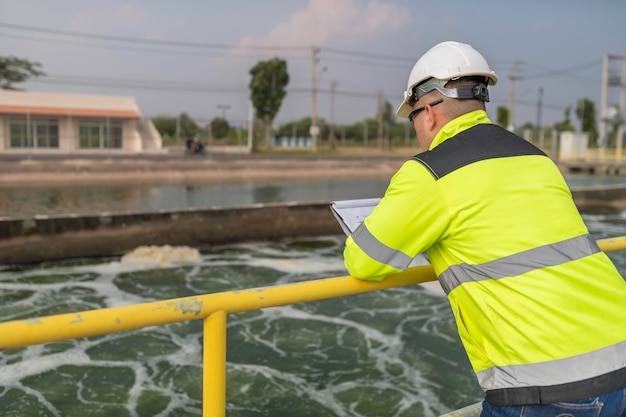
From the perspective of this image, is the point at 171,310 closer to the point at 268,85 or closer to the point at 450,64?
the point at 450,64

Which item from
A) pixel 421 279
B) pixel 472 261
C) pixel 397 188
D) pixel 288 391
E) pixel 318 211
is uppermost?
pixel 397 188

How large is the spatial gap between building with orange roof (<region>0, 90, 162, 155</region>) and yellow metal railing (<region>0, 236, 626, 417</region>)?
3331 centimetres

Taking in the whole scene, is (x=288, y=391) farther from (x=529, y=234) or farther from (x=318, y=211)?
(x=318, y=211)

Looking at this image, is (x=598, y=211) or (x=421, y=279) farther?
(x=598, y=211)

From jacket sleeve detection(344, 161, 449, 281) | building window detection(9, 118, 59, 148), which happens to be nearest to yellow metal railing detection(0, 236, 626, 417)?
jacket sleeve detection(344, 161, 449, 281)

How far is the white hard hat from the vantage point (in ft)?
5.32

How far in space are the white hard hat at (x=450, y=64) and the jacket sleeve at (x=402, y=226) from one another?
309mm

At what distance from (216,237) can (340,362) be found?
4822mm

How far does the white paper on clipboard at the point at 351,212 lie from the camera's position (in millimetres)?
1811

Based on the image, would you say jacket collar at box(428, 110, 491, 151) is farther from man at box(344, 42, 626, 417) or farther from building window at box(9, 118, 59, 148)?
building window at box(9, 118, 59, 148)

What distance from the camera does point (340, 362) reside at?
17.3 ft

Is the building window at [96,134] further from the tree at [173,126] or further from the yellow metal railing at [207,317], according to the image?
the yellow metal railing at [207,317]

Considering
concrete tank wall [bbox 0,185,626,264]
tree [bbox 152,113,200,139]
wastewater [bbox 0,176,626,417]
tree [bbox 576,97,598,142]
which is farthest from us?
tree [bbox 576,97,598,142]

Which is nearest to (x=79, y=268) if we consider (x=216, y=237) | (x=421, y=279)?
(x=216, y=237)
